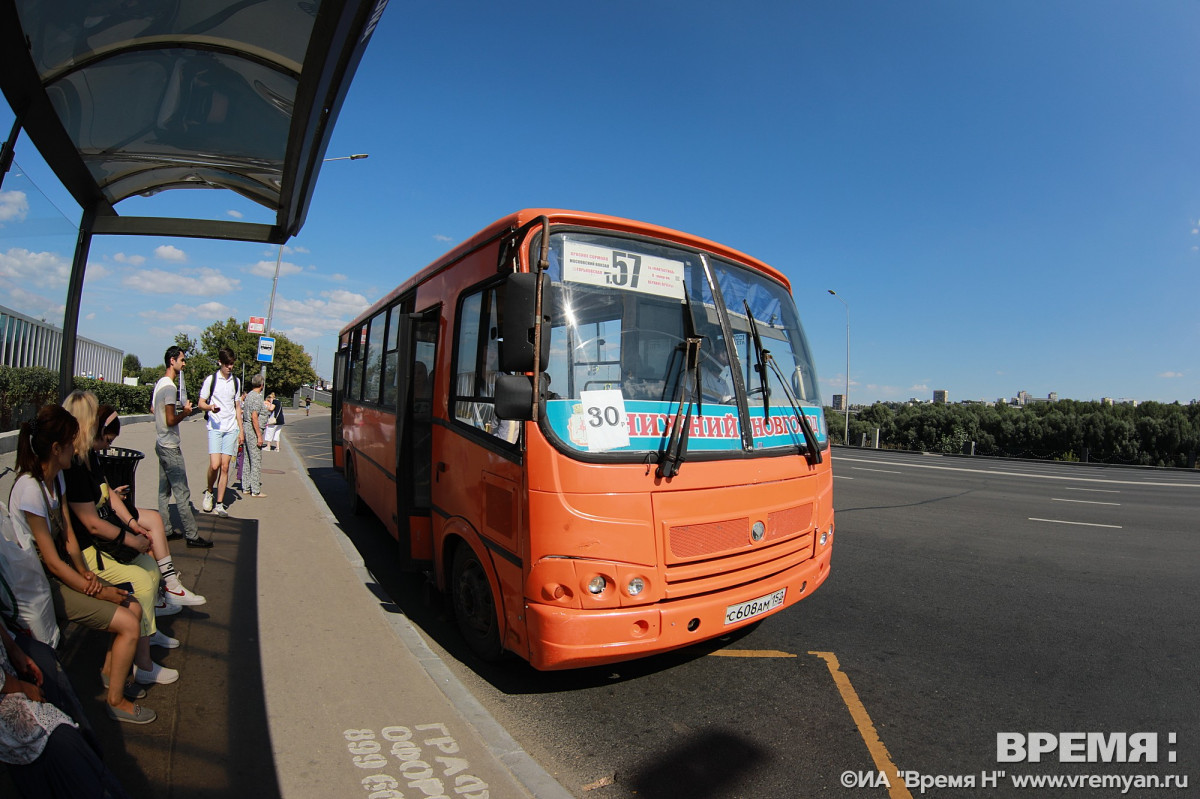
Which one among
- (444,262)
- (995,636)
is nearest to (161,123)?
(444,262)

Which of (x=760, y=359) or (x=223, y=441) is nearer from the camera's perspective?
(x=760, y=359)

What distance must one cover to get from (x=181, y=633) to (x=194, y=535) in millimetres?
2519

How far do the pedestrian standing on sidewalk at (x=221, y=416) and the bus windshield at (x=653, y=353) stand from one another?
521cm

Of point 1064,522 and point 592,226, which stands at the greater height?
point 592,226

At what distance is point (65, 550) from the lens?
342cm

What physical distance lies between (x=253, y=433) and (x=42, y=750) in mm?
8142

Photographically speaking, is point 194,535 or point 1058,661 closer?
point 1058,661

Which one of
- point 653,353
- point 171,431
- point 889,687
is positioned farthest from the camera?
point 171,431

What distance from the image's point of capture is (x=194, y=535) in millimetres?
6555

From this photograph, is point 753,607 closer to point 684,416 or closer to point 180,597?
point 684,416

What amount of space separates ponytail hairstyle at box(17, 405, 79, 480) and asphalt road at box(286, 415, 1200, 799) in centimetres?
265

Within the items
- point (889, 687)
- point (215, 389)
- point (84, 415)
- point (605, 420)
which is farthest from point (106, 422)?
point (889, 687)

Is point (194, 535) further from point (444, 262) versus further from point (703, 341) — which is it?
point (703, 341)

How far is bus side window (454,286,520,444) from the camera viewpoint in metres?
4.21
